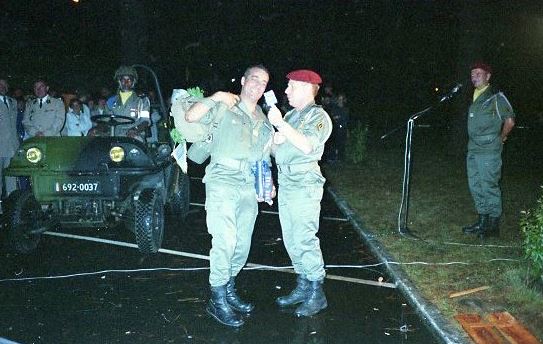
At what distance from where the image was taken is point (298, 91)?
4574mm

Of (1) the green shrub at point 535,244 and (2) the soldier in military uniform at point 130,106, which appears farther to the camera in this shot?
(2) the soldier in military uniform at point 130,106

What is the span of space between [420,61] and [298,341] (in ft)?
109

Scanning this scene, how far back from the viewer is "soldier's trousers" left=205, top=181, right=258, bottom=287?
4340 millimetres

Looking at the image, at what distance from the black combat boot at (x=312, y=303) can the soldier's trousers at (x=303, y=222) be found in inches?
3.4

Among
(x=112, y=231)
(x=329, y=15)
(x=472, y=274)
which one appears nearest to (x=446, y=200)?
(x=472, y=274)

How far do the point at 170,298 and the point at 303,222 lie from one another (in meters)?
1.58

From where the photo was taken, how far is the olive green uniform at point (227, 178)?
4.34 meters

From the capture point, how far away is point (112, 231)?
299 inches

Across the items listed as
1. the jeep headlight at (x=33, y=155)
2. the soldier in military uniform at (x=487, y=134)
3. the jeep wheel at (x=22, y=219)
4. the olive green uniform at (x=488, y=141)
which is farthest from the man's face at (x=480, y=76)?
the jeep wheel at (x=22, y=219)

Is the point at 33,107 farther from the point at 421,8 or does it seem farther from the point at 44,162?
the point at 421,8

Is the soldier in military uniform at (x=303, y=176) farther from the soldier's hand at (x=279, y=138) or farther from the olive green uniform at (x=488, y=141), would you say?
the olive green uniform at (x=488, y=141)

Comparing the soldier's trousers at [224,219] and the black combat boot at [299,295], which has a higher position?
the soldier's trousers at [224,219]

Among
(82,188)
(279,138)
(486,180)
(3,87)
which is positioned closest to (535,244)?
(486,180)

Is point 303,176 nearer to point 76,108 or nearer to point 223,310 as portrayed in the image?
point 223,310
